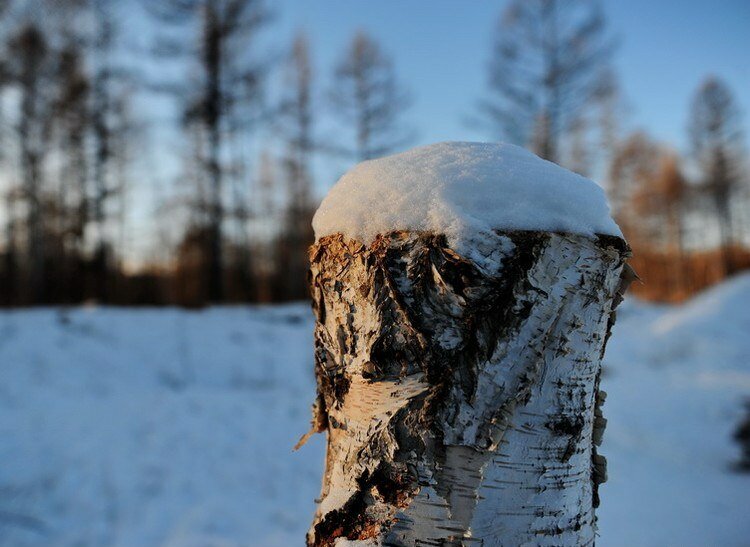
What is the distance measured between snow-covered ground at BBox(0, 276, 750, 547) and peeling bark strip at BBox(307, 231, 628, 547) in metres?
3.03

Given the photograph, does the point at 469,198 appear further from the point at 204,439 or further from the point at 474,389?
the point at 204,439

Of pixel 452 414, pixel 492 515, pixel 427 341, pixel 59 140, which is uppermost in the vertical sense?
pixel 59 140

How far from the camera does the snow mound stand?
0.76 meters

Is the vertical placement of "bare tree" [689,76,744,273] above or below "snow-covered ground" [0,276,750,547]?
above

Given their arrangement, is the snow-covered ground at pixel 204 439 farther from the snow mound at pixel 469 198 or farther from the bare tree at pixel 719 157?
the bare tree at pixel 719 157

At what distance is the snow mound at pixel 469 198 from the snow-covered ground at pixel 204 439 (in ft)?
10.5

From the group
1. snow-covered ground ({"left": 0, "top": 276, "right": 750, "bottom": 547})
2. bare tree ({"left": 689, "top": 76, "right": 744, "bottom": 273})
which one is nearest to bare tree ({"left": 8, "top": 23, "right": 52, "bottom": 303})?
snow-covered ground ({"left": 0, "top": 276, "right": 750, "bottom": 547})

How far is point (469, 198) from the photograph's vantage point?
0.77m

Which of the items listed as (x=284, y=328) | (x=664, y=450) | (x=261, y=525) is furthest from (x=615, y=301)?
(x=284, y=328)

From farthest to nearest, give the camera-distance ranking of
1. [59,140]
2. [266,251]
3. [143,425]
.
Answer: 1. [266,251]
2. [59,140]
3. [143,425]

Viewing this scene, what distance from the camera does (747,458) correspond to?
5.08 m

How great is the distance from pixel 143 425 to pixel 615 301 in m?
4.94

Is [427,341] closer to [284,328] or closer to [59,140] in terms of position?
[284,328]

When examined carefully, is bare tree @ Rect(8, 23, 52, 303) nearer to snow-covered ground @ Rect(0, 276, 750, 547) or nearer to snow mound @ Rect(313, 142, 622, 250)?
snow-covered ground @ Rect(0, 276, 750, 547)
